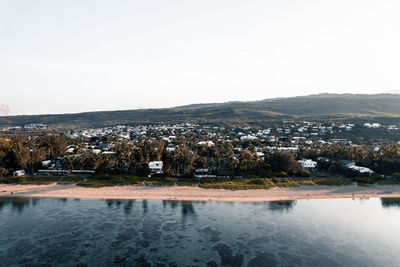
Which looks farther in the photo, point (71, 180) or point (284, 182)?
point (71, 180)

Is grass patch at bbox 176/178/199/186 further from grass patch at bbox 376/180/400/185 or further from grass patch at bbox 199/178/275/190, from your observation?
grass patch at bbox 376/180/400/185

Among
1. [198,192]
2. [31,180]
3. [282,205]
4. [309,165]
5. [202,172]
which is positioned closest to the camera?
[282,205]

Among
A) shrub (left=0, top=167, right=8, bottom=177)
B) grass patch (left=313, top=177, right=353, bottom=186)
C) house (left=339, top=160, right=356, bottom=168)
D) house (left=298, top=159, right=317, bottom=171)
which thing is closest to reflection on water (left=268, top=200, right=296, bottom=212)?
grass patch (left=313, top=177, right=353, bottom=186)

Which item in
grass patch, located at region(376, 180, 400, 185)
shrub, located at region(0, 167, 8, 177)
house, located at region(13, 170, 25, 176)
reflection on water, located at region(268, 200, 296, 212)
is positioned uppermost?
shrub, located at region(0, 167, 8, 177)

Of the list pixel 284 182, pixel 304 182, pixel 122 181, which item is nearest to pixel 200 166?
pixel 122 181

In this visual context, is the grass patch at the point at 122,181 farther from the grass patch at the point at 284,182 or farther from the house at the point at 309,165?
the house at the point at 309,165

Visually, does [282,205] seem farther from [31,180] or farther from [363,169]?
[31,180]

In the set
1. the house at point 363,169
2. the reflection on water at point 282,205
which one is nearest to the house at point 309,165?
the house at point 363,169

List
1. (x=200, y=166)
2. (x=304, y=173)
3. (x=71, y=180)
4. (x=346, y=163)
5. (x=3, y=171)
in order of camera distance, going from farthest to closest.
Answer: (x=346, y=163), (x=200, y=166), (x=304, y=173), (x=3, y=171), (x=71, y=180)
